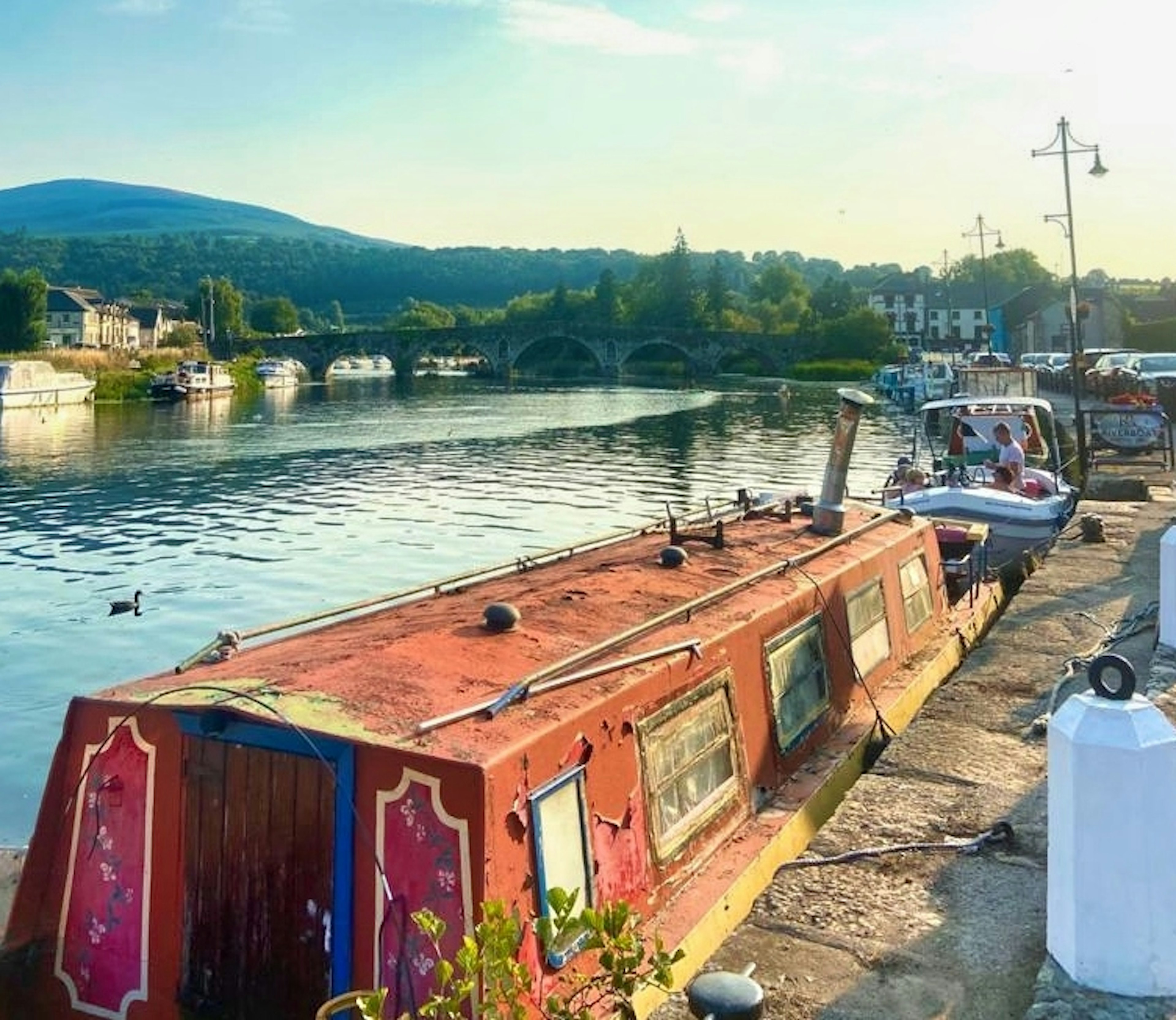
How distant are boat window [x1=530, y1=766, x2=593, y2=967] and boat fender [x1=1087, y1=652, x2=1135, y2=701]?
2.39 meters

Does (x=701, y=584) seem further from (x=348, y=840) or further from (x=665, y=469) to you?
(x=665, y=469)

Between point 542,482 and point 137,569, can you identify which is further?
point 542,482

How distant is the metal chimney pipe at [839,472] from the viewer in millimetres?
10750

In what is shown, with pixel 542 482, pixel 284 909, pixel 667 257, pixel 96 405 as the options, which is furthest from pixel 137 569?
pixel 667 257

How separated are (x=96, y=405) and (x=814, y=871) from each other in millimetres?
79673

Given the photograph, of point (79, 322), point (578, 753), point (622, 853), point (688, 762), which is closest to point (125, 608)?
point (688, 762)

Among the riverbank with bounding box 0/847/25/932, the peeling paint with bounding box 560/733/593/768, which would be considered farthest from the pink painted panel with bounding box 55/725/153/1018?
the riverbank with bounding box 0/847/25/932

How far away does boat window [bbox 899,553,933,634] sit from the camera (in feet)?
37.2

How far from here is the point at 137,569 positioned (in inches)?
966

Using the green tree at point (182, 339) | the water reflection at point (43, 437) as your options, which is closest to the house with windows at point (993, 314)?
the water reflection at point (43, 437)

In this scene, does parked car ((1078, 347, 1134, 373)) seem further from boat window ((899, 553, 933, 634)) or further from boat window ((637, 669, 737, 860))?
boat window ((637, 669, 737, 860))

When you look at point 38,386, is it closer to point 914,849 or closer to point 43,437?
point 43,437

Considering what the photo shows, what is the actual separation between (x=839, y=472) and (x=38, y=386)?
72028mm


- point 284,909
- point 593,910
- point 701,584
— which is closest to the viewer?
point 593,910
